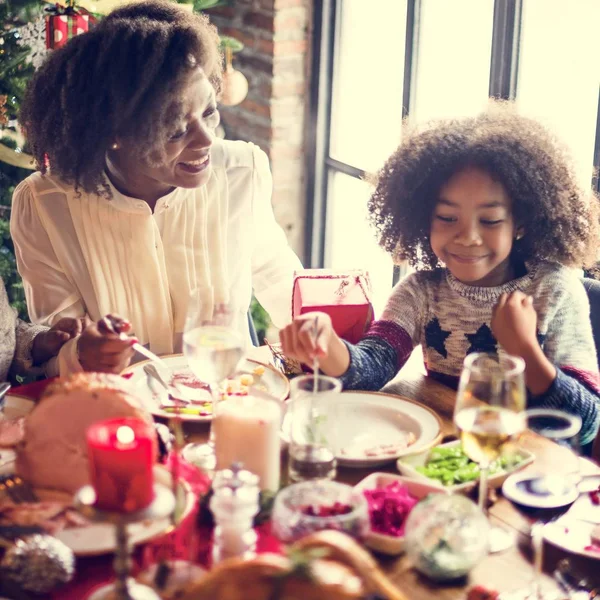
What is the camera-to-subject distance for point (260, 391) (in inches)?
63.2

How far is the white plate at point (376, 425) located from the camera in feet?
4.54

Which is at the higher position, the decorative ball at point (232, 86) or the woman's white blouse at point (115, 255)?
the decorative ball at point (232, 86)

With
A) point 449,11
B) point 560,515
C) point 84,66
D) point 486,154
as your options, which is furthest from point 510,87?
point 560,515

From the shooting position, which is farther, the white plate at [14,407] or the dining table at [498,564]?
the white plate at [14,407]

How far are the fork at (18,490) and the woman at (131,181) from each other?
0.78m

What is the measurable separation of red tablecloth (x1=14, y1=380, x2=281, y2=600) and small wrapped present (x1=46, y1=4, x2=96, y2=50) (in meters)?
1.85

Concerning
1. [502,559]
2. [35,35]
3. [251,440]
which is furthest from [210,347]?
[35,35]

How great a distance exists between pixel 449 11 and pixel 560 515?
2.31 m

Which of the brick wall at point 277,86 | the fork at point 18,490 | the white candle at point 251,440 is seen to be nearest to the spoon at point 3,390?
the fork at point 18,490

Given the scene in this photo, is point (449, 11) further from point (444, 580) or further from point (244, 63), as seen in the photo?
point (444, 580)

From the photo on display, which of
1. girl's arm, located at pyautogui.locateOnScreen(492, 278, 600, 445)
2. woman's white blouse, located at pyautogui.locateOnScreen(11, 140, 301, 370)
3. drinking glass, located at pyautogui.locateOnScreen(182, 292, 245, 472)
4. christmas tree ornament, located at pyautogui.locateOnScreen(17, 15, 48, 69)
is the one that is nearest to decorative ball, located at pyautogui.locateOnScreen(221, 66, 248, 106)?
christmas tree ornament, located at pyautogui.locateOnScreen(17, 15, 48, 69)

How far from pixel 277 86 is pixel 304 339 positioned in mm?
2239

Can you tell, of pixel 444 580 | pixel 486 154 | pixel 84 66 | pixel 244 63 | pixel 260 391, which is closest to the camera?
pixel 444 580

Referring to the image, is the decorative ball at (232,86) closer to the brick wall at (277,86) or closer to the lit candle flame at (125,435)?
the brick wall at (277,86)
